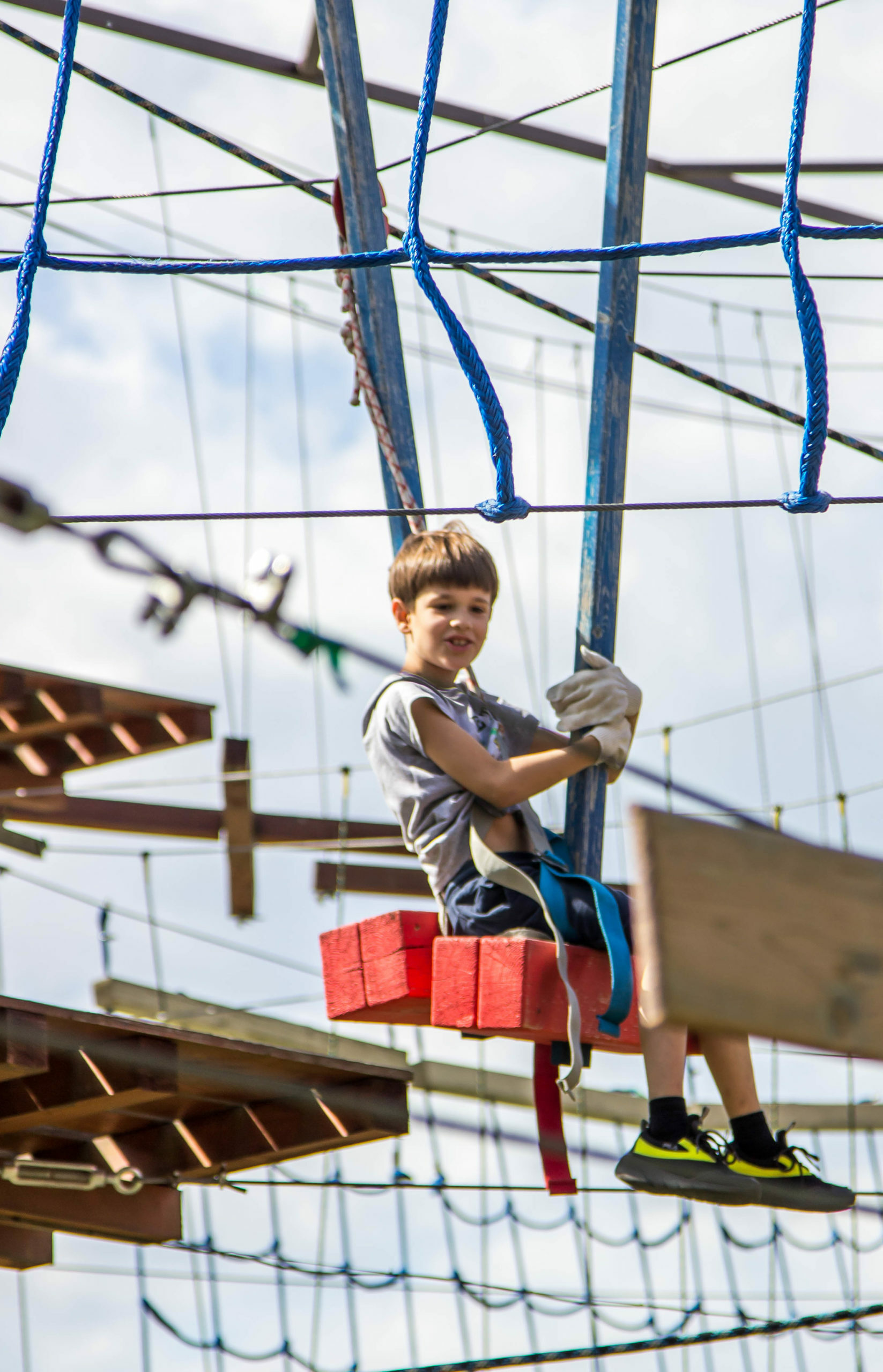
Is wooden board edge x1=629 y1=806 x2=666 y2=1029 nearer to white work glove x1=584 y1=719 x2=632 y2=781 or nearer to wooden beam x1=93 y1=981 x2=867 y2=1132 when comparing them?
white work glove x1=584 y1=719 x2=632 y2=781

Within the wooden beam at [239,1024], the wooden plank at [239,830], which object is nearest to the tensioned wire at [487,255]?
the wooden plank at [239,830]

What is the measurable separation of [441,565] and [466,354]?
2.24 ft

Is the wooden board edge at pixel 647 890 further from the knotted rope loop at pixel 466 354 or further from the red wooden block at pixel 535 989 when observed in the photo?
the red wooden block at pixel 535 989

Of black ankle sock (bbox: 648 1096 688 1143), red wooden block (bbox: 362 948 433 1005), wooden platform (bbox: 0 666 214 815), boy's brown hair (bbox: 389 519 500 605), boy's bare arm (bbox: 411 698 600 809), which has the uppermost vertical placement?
wooden platform (bbox: 0 666 214 815)

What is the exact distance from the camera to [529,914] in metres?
3.76

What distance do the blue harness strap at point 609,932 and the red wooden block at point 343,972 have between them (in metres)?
0.43

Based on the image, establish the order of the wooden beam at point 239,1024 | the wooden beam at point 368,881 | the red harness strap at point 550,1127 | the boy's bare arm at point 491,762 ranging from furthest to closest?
the wooden beam at point 239,1024 < the wooden beam at point 368,881 < the red harness strap at point 550,1127 < the boy's bare arm at point 491,762

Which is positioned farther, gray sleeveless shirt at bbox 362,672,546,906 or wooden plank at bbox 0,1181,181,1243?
wooden plank at bbox 0,1181,181,1243

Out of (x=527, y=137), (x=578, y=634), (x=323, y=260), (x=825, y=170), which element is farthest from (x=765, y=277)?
(x=323, y=260)

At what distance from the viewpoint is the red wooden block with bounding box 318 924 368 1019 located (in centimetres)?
385

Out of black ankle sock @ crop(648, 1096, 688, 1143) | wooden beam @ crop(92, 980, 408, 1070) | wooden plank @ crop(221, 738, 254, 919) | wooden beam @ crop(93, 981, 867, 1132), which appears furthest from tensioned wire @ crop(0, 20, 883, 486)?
wooden beam @ crop(92, 980, 408, 1070)

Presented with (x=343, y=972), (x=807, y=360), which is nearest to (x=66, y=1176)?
(x=343, y=972)

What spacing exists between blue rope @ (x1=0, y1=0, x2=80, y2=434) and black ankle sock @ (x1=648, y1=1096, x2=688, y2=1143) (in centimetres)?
183

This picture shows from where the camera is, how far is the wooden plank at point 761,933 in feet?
4.94
